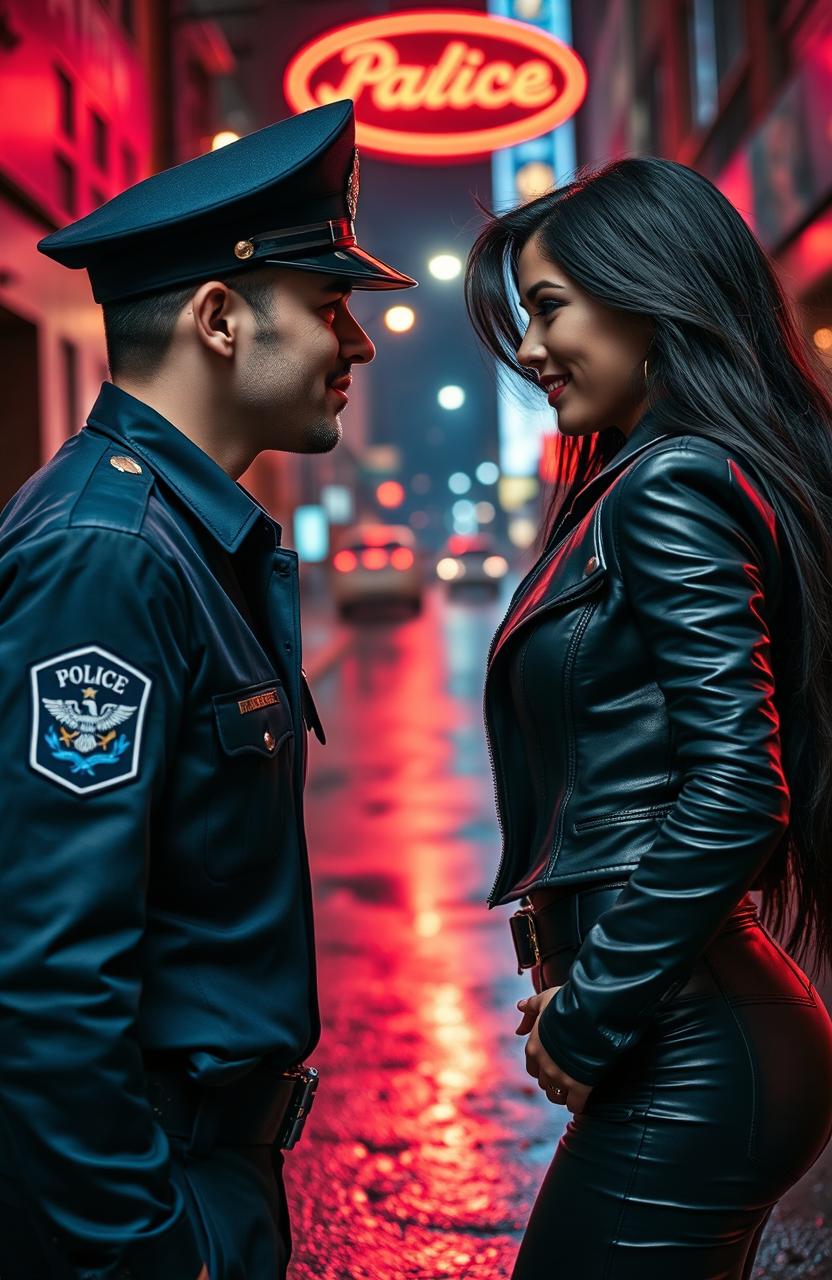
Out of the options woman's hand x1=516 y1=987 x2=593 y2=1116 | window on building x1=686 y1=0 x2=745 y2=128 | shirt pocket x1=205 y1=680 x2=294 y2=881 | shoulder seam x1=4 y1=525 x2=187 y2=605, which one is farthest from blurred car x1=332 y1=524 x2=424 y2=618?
shoulder seam x1=4 y1=525 x2=187 y2=605

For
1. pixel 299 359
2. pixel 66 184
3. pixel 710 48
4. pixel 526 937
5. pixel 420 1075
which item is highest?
pixel 710 48

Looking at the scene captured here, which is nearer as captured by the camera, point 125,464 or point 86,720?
point 86,720

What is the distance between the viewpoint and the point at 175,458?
5.85 ft

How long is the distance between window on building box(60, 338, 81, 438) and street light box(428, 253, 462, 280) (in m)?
5.34

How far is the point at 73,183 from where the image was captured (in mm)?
11305

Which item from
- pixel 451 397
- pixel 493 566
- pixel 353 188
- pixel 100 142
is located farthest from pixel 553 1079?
pixel 493 566

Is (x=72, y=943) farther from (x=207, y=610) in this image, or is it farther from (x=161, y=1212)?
(x=207, y=610)

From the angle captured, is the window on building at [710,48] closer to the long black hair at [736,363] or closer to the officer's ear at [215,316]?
the long black hair at [736,363]

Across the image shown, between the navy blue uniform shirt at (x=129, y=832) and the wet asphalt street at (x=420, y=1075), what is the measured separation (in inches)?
26.3

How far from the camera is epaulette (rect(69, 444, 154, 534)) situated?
153 cm

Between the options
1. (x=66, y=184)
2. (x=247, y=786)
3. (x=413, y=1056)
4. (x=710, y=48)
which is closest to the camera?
(x=247, y=786)

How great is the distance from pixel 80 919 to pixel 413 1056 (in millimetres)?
3854

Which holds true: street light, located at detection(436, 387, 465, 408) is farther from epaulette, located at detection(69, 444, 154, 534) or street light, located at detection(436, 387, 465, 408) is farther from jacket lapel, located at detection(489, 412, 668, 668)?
epaulette, located at detection(69, 444, 154, 534)

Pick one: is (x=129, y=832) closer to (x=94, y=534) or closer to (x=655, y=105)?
(x=94, y=534)
